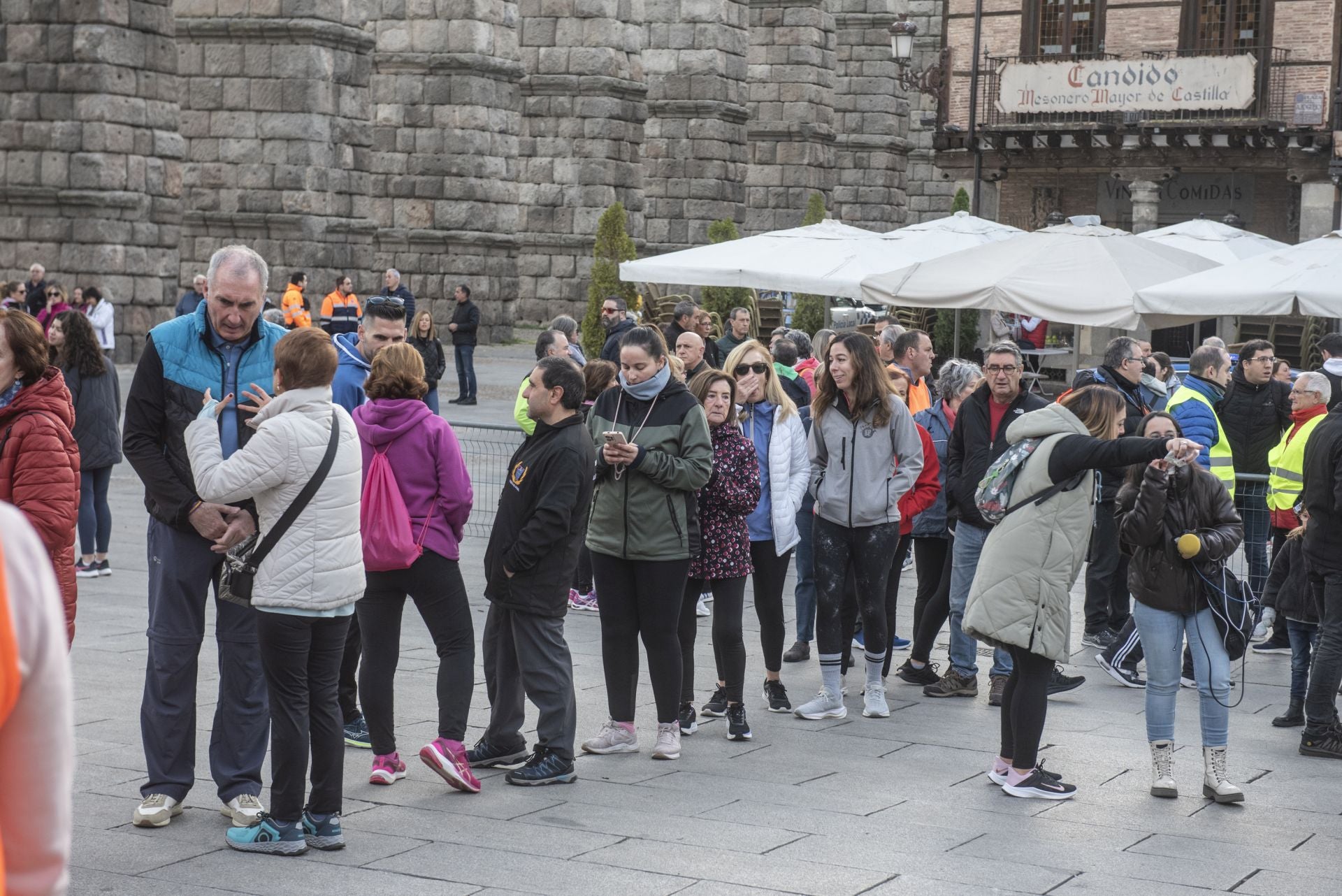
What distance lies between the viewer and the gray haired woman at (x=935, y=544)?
9.43 m

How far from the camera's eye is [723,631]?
7.99 meters

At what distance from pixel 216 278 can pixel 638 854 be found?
243 centimetres

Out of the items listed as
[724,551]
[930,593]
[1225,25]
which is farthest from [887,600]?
[1225,25]

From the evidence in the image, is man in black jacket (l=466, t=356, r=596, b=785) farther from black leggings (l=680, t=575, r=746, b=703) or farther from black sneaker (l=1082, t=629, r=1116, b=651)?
black sneaker (l=1082, t=629, r=1116, b=651)

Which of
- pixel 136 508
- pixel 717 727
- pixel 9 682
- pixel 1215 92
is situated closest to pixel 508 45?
pixel 1215 92

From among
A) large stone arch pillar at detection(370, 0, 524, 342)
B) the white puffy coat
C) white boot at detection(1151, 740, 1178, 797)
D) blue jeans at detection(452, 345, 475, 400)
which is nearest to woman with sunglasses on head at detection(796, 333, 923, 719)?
the white puffy coat

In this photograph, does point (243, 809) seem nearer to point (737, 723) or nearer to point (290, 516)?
point (290, 516)

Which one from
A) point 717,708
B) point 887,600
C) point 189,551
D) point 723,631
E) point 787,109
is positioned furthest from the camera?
point 787,109

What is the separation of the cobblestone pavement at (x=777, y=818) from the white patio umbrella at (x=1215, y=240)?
10.7 metres

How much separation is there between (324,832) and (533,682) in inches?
50.2

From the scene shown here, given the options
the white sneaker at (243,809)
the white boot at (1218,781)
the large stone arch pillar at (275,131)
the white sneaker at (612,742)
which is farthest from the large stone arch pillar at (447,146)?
the white sneaker at (243,809)

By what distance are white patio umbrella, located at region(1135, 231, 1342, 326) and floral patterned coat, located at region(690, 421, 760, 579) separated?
655 cm

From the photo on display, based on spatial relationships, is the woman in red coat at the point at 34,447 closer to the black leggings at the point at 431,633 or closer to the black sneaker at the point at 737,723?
the black leggings at the point at 431,633

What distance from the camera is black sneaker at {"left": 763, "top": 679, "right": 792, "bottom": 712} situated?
8.62 metres
